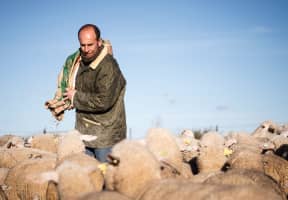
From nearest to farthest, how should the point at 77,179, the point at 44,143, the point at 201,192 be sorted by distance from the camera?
1. the point at 201,192
2. the point at 77,179
3. the point at 44,143

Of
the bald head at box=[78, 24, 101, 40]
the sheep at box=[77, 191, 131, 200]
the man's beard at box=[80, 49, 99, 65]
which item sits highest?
the bald head at box=[78, 24, 101, 40]

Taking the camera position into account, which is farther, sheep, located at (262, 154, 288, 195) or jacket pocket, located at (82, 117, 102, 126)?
sheep, located at (262, 154, 288, 195)

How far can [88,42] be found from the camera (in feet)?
22.7

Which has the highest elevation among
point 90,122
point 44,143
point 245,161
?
point 90,122

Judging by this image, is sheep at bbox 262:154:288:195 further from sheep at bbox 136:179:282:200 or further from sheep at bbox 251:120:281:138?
sheep at bbox 251:120:281:138

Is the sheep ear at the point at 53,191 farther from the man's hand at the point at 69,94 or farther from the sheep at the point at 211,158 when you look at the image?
the sheep at the point at 211,158

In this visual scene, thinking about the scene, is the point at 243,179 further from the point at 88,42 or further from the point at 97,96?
the point at 88,42

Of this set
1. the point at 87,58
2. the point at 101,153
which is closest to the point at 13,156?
the point at 101,153

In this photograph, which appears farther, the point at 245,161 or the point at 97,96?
the point at 245,161

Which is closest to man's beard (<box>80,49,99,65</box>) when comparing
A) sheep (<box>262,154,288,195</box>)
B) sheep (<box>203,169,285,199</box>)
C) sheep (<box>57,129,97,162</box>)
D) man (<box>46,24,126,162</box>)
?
man (<box>46,24,126,162</box>)

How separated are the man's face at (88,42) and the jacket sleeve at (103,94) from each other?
0.92 ft

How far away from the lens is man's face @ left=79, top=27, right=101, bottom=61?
6.92 metres

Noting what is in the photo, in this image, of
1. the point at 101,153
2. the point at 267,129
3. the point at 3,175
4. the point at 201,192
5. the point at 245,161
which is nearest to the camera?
the point at 201,192

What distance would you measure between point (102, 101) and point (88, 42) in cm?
84
